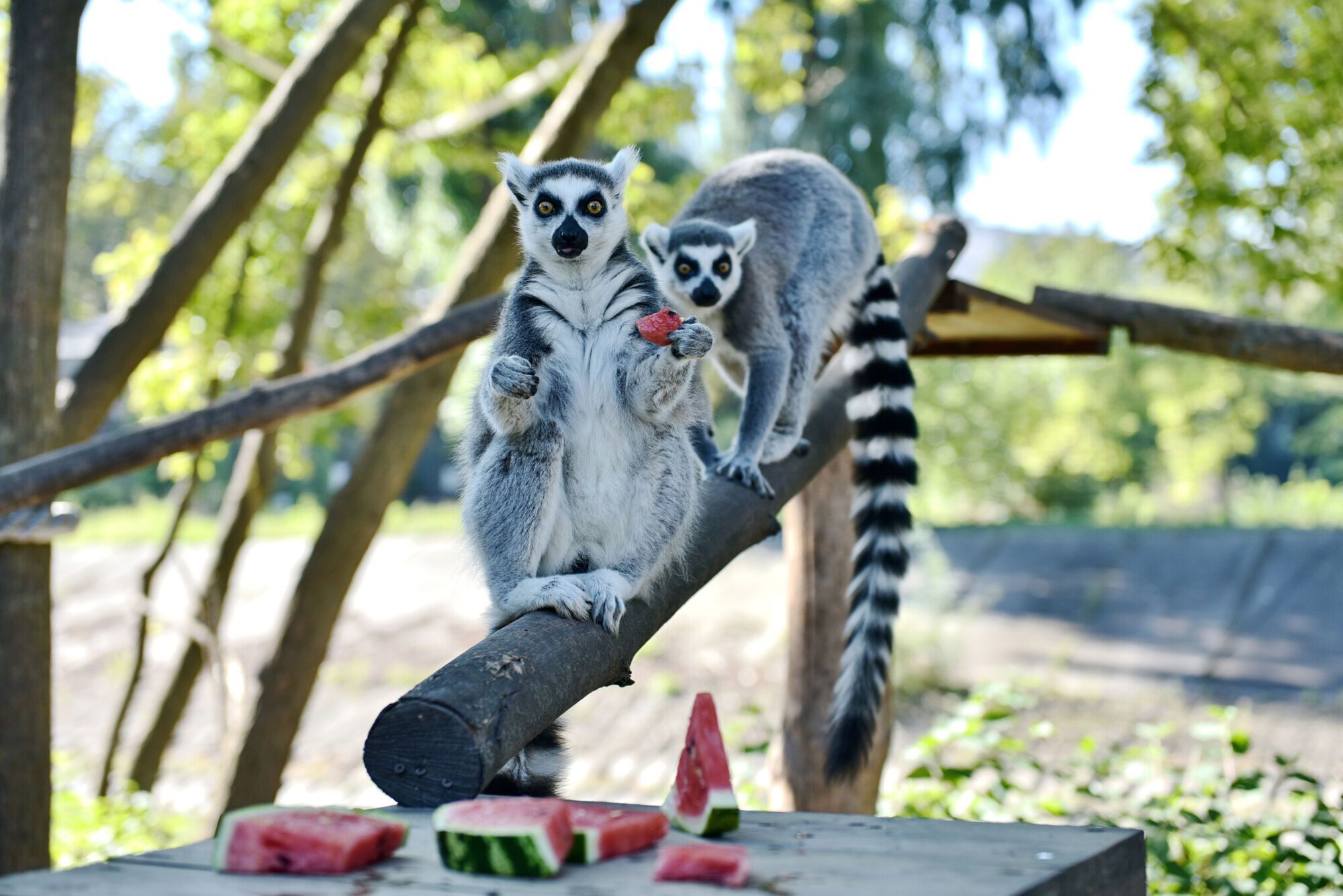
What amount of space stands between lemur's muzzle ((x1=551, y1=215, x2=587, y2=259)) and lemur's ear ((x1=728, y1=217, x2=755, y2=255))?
118 centimetres

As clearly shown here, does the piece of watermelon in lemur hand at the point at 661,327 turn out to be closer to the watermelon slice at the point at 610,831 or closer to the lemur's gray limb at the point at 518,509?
the lemur's gray limb at the point at 518,509

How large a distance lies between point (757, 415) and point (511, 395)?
4.97 ft

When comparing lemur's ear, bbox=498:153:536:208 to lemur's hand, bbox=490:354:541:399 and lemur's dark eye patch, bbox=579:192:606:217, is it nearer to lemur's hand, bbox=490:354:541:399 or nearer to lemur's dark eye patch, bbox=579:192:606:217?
lemur's dark eye patch, bbox=579:192:606:217

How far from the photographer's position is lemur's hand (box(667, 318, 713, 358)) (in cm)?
266

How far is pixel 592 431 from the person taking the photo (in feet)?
9.61

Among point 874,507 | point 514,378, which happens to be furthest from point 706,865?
point 874,507

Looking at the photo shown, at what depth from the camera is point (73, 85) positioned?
4.58 metres

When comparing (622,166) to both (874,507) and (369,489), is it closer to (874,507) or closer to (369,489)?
(874,507)

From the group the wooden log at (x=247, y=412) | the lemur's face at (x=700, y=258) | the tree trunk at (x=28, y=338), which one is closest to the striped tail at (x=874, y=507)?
the lemur's face at (x=700, y=258)

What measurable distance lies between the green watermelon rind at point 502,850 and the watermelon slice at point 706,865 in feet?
0.51

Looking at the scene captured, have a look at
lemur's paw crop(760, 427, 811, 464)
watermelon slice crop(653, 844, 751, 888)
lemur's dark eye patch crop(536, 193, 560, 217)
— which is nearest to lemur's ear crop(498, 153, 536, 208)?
lemur's dark eye patch crop(536, 193, 560, 217)

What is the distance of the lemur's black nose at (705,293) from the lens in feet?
12.9

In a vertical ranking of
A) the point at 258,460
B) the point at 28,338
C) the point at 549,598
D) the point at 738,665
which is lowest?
the point at 738,665

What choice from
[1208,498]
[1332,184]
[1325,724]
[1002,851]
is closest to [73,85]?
[1002,851]
